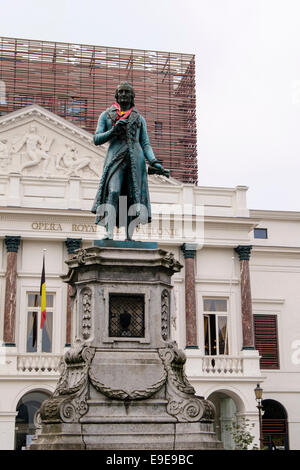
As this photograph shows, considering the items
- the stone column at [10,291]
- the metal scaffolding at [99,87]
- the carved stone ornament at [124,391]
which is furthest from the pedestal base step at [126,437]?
the metal scaffolding at [99,87]

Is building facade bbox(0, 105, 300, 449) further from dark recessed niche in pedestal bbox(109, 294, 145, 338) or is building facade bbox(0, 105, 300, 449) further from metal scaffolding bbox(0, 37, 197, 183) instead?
dark recessed niche in pedestal bbox(109, 294, 145, 338)

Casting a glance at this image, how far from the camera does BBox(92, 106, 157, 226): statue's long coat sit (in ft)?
38.7

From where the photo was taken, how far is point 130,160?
11.9m

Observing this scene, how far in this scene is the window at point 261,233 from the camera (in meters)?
37.2

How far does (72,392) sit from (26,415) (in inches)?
937

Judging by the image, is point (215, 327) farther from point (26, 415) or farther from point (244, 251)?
point (26, 415)

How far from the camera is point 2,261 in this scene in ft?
104

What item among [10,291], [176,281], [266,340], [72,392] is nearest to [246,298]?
[176,281]

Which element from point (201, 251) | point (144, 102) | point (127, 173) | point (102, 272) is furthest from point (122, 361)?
point (144, 102)

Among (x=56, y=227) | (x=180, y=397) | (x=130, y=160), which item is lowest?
(x=180, y=397)

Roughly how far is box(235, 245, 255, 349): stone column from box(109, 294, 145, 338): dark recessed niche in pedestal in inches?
849

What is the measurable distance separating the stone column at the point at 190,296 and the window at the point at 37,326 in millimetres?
5474

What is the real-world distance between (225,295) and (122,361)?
910 inches

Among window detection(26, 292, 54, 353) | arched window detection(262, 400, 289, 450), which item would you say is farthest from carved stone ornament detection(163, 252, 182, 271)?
arched window detection(262, 400, 289, 450)
